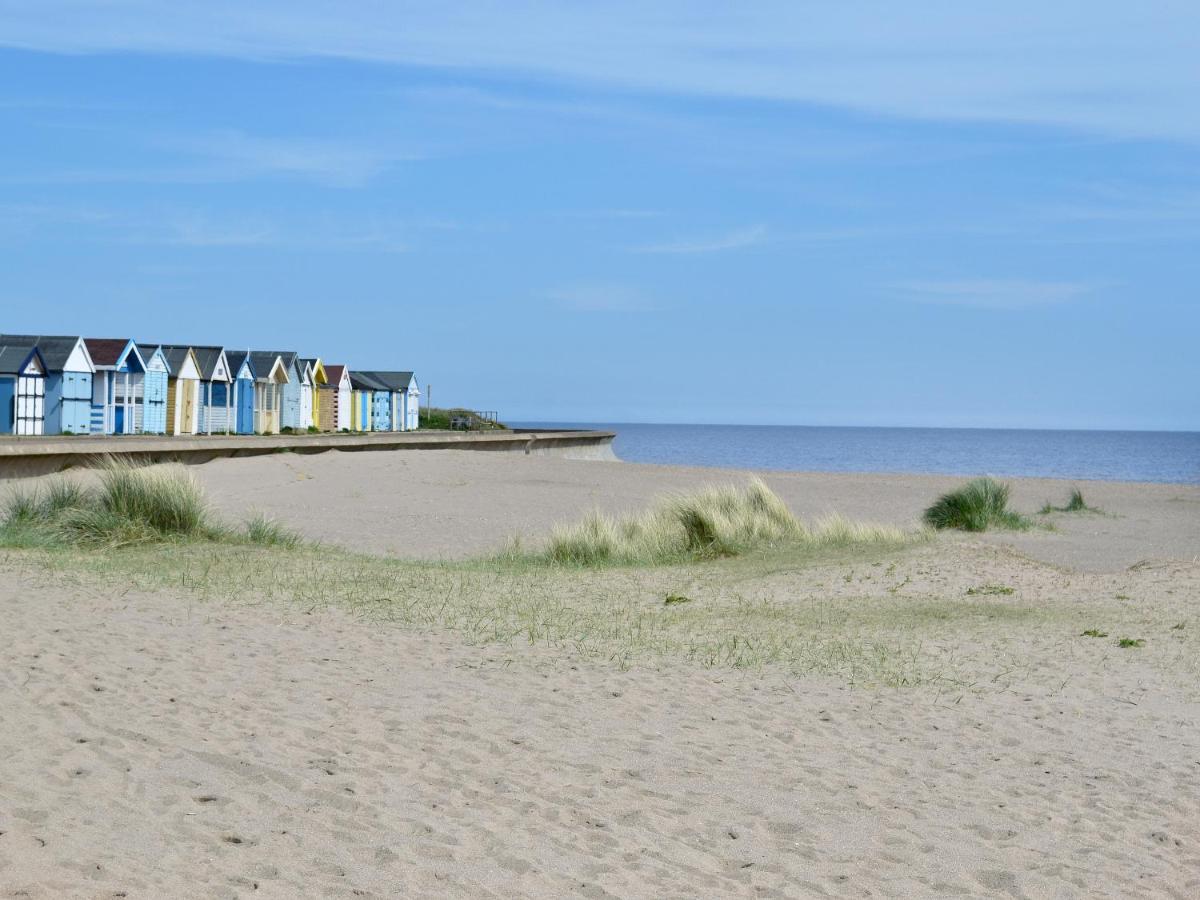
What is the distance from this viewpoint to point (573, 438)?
55500 millimetres

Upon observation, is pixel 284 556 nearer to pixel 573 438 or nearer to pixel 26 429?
pixel 26 429

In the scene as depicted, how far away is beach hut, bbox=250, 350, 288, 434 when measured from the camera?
4934 cm

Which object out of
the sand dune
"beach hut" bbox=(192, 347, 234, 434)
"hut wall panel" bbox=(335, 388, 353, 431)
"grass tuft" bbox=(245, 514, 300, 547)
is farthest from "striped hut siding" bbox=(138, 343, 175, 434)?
"grass tuft" bbox=(245, 514, 300, 547)

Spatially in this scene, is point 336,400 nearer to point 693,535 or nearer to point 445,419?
point 445,419

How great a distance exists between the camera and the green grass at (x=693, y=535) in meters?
14.1

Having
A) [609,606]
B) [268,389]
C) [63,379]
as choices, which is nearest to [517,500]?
[609,606]

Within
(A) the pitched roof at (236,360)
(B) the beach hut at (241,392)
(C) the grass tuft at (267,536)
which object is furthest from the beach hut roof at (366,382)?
(C) the grass tuft at (267,536)

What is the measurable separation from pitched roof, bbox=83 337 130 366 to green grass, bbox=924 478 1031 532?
2841cm

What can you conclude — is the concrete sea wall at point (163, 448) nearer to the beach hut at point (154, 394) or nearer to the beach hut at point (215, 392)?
the beach hut at point (154, 394)

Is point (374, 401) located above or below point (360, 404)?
above

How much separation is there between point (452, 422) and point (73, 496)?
57.0 meters

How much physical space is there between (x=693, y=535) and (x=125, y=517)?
20.1 ft

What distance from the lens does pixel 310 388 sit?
55125 mm

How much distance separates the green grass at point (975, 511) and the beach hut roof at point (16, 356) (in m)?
26.8
